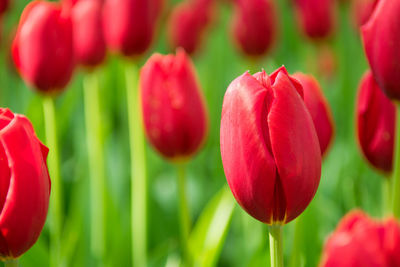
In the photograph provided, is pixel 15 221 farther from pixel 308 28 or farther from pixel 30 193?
pixel 308 28

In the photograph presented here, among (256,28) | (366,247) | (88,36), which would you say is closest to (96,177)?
(88,36)

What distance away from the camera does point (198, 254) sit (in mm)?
1012

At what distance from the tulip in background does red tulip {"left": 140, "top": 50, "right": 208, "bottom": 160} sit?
1.12ft

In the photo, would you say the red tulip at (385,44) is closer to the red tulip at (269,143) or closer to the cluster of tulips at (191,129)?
the cluster of tulips at (191,129)

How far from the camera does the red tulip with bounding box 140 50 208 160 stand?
3.04 feet

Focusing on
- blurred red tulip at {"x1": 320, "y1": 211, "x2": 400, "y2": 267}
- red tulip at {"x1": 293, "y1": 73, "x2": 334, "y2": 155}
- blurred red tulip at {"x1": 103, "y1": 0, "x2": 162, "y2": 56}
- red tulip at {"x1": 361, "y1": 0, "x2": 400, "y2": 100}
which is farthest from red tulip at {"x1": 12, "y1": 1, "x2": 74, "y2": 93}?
blurred red tulip at {"x1": 320, "y1": 211, "x2": 400, "y2": 267}

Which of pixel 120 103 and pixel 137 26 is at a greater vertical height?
pixel 137 26

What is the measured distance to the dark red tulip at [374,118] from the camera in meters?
0.80

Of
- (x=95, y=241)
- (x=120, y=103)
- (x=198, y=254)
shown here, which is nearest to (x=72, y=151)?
(x=120, y=103)

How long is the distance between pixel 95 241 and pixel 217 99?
783mm

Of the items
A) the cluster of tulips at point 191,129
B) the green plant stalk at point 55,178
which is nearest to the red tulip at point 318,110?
the cluster of tulips at point 191,129

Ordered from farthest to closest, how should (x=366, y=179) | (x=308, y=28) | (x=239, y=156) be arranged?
(x=308, y=28) → (x=366, y=179) → (x=239, y=156)

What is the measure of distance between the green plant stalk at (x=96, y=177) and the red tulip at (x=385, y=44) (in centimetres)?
60

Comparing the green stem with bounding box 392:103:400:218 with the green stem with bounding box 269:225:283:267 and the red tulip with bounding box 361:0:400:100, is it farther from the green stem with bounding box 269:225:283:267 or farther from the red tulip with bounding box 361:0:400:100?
the green stem with bounding box 269:225:283:267
